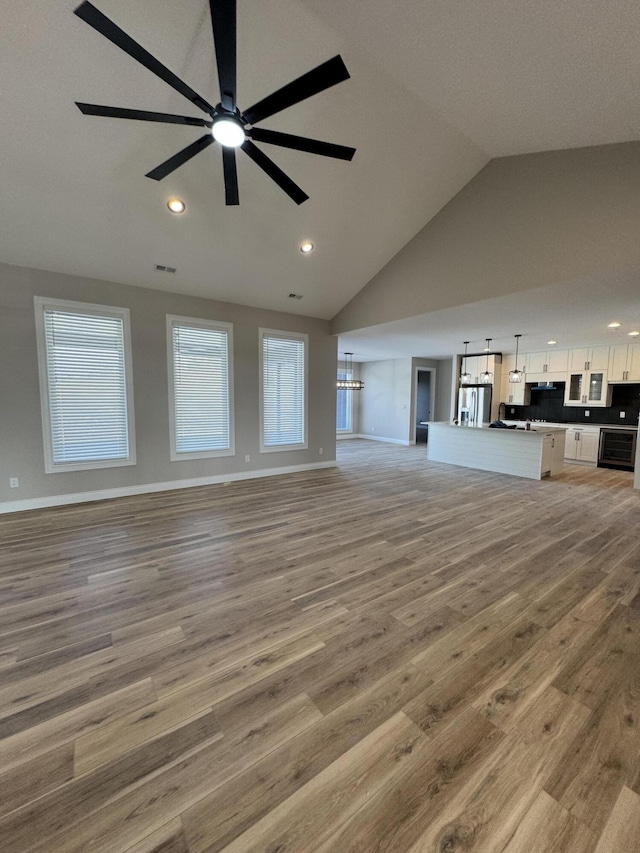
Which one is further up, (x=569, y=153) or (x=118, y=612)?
(x=569, y=153)

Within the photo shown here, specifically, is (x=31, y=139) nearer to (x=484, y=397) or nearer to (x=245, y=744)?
(x=245, y=744)

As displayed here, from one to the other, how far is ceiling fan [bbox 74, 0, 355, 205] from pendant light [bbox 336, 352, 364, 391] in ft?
21.7

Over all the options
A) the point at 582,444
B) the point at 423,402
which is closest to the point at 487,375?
the point at 582,444

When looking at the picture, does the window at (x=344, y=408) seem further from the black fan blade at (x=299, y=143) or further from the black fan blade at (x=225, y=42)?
the black fan blade at (x=225, y=42)

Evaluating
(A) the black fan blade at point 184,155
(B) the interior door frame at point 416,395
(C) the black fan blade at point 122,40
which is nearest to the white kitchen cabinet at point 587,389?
(B) the interior door frame at point 416,395

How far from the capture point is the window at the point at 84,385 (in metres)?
4.53

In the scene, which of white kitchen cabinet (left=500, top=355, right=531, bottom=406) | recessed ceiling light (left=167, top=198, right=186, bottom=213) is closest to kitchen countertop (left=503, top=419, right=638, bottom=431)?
white kitchen cabinet (left=500, top=355, right=531, bottom=406)

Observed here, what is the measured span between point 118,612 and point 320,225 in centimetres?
465

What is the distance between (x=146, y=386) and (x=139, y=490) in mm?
1550

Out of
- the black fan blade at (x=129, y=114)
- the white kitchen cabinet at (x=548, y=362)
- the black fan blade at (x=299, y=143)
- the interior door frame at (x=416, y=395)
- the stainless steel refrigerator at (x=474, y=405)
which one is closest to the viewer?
the black fan blade at (x=129, y=114)

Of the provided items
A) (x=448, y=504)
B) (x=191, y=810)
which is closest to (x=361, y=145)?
(x=448, y=504)

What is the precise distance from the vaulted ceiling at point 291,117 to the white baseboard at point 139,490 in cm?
296

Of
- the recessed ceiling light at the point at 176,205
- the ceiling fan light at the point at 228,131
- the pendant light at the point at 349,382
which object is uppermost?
the recessed ceiling light at the point at 176,205

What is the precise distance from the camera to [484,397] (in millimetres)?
9055
